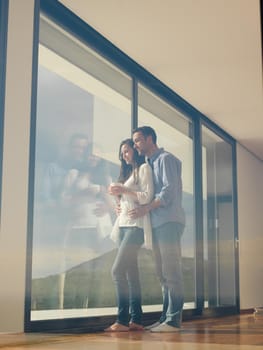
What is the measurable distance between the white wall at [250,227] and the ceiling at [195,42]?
178 cm

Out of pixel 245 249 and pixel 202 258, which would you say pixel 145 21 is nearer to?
pixel 202 258

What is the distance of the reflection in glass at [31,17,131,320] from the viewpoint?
3.84 meters

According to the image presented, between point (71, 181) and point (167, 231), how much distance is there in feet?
2.24

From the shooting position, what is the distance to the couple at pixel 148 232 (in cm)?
391

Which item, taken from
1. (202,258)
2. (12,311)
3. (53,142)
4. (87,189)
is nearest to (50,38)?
(53,142)

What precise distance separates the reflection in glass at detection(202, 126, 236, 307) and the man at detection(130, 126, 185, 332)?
2858mm

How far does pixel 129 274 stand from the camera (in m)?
3.90

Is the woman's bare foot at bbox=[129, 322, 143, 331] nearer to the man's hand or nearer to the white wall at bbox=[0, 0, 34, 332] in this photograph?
the man's hand

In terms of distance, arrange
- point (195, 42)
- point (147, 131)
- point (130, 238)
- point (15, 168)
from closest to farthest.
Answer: point (15, 168)
point (130, 238)
point (147, 131)
point (195, 42)

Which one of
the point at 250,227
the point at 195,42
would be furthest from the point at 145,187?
the point at 250,227

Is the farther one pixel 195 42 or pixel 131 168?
pixel 195 42

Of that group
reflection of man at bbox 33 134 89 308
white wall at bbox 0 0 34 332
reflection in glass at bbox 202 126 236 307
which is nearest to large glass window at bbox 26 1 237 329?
reflection of man at bbox 33 134 89 308

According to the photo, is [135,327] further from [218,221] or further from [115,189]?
[218,221]

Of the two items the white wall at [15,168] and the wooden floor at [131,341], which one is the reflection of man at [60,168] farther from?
the wooden floor at [131,341]
